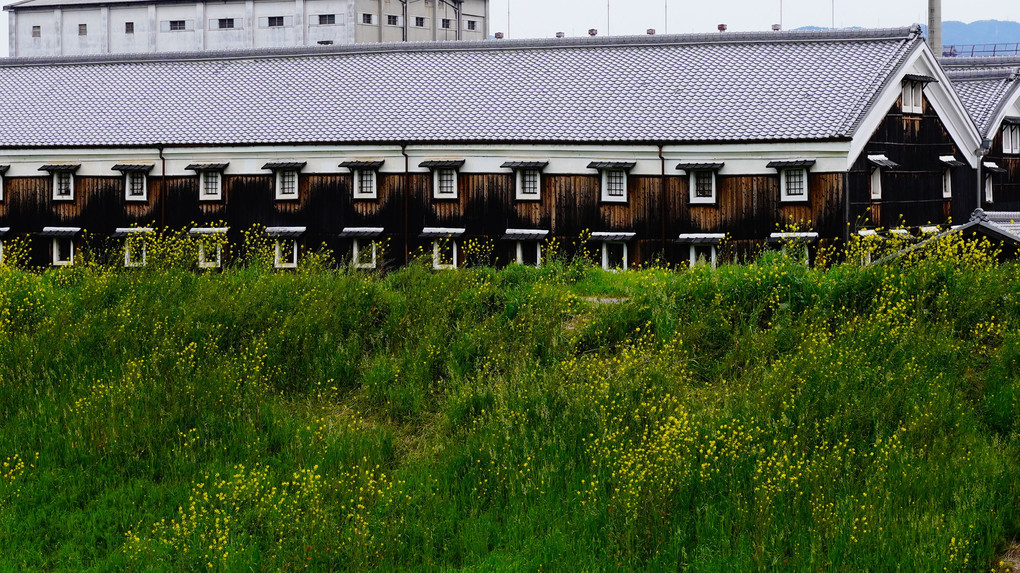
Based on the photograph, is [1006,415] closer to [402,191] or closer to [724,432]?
[724,432]

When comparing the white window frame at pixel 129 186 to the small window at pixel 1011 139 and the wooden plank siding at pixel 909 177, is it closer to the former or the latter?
the wooden plank siding at pixel 909 177

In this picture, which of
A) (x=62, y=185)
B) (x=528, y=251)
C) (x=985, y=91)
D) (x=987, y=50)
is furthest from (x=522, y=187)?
(x=987, y=50)

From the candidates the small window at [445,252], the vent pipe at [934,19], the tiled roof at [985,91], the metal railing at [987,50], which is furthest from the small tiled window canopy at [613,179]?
the metal railing at [987,50]

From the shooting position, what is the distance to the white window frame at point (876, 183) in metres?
28.6

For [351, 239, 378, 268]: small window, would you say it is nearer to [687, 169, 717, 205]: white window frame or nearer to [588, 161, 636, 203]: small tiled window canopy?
[588, 161, 636, 203]: small tiled window canopy

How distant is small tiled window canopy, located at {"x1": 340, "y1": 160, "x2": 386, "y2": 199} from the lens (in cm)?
3008

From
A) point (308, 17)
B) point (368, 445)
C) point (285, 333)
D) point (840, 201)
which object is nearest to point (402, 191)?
point (840, 201)

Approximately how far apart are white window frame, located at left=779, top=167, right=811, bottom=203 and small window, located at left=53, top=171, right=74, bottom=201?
19.5m

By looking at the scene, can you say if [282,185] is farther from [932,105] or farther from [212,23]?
[212,23]

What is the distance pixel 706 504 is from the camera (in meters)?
10.2

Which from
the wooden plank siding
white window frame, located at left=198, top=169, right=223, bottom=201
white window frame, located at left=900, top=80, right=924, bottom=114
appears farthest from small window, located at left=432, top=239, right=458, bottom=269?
white window frame, located at left=900, top=80, right=924, bottom=114

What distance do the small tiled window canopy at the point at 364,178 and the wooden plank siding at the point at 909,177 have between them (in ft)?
39.4

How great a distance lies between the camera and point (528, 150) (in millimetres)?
29078

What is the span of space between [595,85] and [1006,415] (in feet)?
71.3
